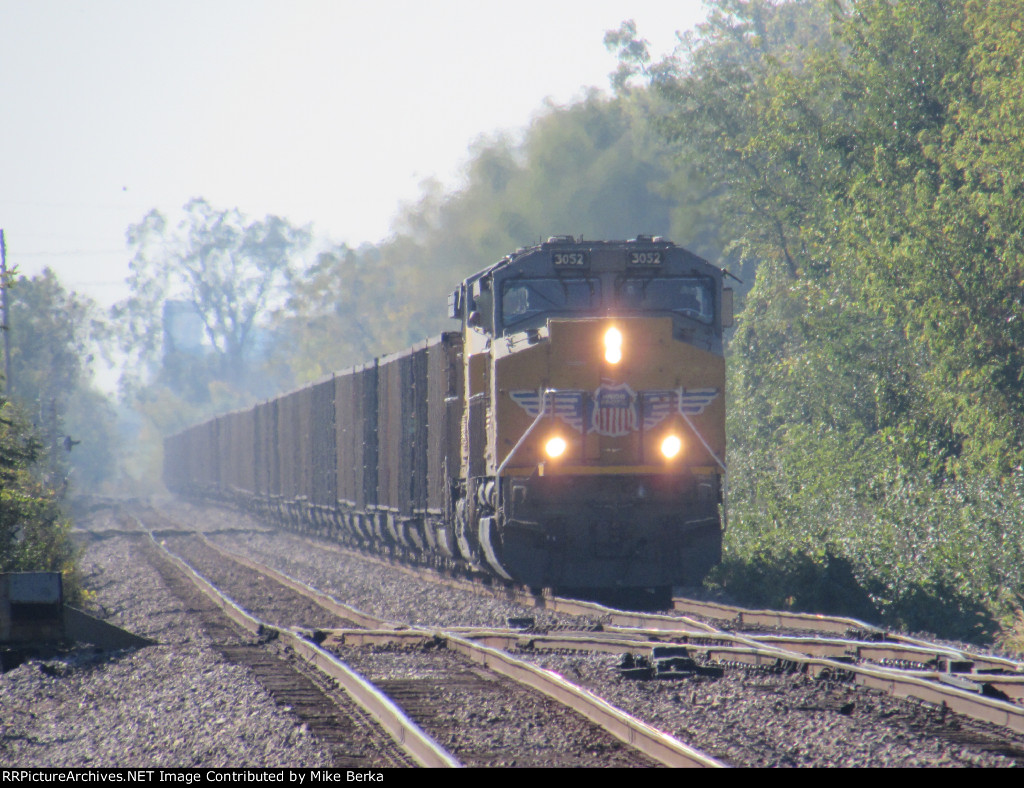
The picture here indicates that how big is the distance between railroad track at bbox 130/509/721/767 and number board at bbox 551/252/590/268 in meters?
4.18

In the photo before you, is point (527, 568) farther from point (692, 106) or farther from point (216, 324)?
point (216, 324)

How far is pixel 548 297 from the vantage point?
40.1 feet

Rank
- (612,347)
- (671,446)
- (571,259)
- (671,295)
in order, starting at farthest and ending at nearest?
(671,295)
(571,259)
(671,446)
(612,347)

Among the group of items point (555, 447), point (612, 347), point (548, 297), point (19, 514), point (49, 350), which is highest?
point (49, 350)

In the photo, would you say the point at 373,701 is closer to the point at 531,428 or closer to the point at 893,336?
the point at 531,428

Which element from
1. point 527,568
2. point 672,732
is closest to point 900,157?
point 527,568

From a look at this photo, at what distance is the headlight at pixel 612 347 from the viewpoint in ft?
38.0

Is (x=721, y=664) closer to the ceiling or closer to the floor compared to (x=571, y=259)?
closer to the floor

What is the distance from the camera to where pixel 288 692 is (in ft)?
25.9

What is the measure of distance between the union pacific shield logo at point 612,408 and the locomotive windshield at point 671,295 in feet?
3.56

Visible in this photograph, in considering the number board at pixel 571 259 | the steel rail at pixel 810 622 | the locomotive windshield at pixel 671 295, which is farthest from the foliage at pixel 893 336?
the number board at pixel 571 259

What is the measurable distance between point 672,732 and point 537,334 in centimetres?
602

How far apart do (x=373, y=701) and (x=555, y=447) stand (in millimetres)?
5016

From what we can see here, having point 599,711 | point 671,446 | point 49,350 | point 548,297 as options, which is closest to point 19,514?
point 548,297
